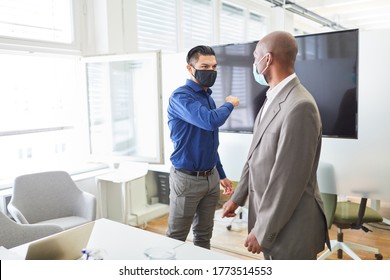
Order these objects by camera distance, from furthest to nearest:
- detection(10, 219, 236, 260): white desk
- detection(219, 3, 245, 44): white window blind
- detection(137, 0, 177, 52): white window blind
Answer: detection(219, 3, 245, 44): white window blind → detection(137, 0, 177, 52): white window blind → detection(10, 219, 236, 260): white desk

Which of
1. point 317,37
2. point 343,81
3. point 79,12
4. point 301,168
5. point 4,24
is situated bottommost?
point 301,168

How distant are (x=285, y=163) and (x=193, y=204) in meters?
0.96

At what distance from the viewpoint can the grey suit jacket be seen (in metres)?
1.49

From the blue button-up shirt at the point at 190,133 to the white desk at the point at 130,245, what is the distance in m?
0.61

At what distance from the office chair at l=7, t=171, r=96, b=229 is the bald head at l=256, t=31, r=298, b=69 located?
6.85ft

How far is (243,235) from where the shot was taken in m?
3.79

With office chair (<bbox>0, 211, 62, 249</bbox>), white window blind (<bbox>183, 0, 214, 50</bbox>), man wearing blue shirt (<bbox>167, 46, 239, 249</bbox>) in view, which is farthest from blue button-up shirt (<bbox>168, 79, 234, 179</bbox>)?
white window blind (<bbox>183, 0, 214, 50</bbox>)

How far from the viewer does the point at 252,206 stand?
5.78ft

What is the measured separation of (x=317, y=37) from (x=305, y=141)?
1.58 meters

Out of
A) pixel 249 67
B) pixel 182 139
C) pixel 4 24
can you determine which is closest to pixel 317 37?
pixel 249 67

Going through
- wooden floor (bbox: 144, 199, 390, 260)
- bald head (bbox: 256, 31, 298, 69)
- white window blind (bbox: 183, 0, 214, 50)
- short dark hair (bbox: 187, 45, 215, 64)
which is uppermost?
white window blind (bbox: 183, 0, 214, 50)

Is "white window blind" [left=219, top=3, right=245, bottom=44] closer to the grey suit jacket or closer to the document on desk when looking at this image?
the grey suit jacket

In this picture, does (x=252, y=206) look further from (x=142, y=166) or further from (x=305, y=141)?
(x=142, y=166)

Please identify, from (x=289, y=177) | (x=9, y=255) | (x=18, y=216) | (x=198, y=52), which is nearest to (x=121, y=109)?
(x=18, y=216)
